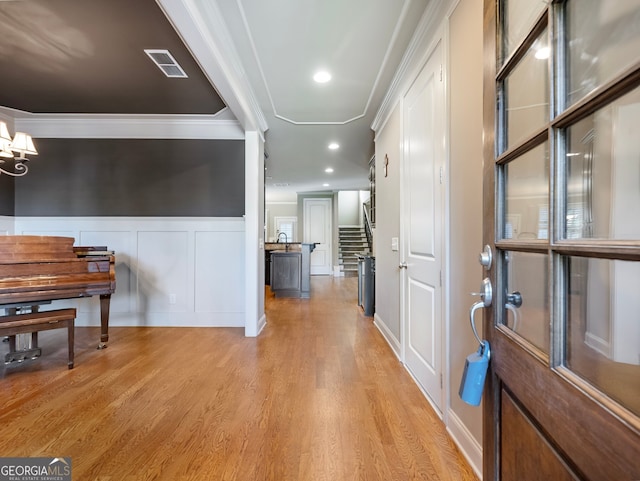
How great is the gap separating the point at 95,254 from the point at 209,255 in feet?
3.83

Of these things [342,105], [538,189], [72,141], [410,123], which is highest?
[342,105]

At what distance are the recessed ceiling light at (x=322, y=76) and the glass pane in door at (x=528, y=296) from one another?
8.05 ft

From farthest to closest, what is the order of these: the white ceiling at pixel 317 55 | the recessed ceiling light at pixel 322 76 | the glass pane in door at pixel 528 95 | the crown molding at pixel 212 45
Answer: the recessed ceiling light at pixel 322 76 < the white ceiling at pixel 317 55 < the crown molding at pixel 212 45 < the glass pane in door at pixel 528 95

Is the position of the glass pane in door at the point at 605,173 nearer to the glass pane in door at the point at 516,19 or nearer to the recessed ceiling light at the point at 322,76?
the glass pane in door at the point at 516,19

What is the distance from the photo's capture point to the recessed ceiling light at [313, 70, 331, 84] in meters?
2.71

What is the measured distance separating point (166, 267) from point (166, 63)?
7.43 feet

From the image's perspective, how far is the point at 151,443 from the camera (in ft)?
5.21

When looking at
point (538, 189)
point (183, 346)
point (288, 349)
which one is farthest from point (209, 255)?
point (538, 189)

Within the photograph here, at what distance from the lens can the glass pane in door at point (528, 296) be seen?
0.68 meters

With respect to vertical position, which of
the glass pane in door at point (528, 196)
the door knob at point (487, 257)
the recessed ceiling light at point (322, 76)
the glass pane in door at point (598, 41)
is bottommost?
the door knob at point (487, 257)

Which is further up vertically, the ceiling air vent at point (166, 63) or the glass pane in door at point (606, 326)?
the ceiling air vent at point (166, 63)

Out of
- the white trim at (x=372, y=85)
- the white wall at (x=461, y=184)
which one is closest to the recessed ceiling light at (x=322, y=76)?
the white trim at (x=372, y=85)

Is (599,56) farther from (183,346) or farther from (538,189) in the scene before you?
(183,346)

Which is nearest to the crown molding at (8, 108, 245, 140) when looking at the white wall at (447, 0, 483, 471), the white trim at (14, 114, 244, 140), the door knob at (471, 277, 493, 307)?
the white trim at (14, 114, 244, 140)
